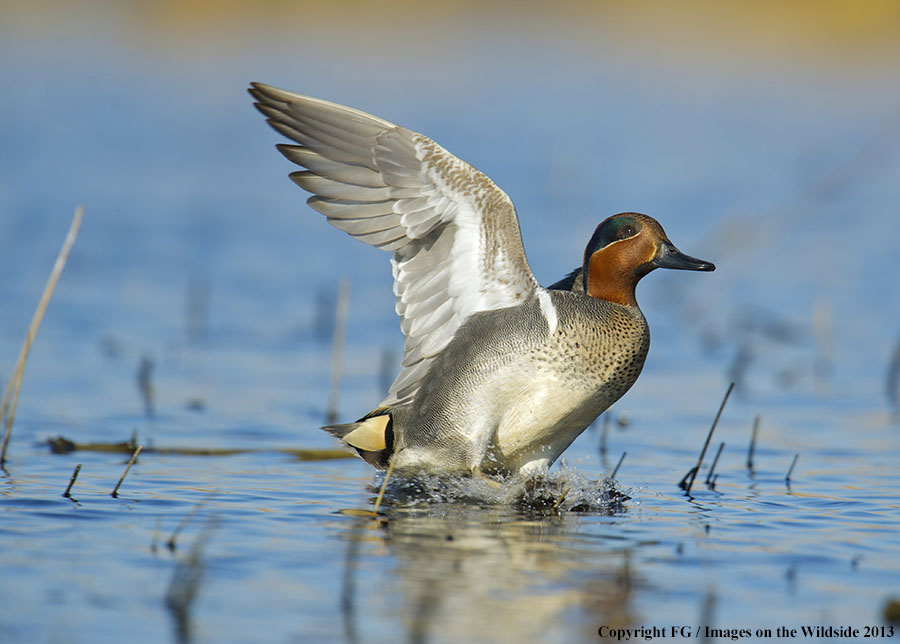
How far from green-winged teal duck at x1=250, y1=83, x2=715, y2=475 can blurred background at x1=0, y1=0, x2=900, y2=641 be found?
0.48 m

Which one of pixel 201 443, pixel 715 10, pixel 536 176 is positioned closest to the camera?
pixel 201 443

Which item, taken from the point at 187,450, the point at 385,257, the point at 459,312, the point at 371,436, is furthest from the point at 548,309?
the point at 385,257

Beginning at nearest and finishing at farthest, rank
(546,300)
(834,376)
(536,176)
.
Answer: (546,300)
(834,376)
(536,176)

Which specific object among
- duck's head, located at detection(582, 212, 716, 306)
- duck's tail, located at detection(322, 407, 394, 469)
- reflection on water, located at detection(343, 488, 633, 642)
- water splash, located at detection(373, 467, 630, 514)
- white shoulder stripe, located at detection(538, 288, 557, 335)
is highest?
duck's head, located at detection(582, 212, 716, 306)

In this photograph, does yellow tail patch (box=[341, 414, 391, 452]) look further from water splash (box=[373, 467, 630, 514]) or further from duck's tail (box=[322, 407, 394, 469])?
water splash (box=[373, 467, 630, 514])

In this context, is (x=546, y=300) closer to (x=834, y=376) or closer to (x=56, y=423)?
(x=56, y=423)

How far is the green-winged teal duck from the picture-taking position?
16.3 feet

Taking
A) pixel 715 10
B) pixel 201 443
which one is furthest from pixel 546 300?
pixel 715 10

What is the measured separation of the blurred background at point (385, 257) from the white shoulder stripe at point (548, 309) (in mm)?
842

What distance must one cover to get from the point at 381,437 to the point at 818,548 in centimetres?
193

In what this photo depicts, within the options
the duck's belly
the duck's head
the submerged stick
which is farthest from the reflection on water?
the submerged stick

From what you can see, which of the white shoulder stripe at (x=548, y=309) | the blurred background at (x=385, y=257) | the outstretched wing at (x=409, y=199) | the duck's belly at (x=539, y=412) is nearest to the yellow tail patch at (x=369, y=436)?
the blurred background at (x=385, y=257)

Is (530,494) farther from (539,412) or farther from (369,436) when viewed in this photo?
(369,436)

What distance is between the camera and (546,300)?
512 cm
